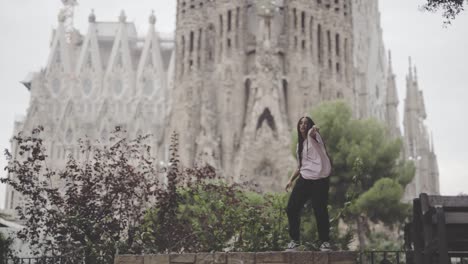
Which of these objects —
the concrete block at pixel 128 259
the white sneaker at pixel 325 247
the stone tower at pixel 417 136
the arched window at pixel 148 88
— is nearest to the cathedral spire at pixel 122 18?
the arched window at pixel 148 88

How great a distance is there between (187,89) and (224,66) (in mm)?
2674

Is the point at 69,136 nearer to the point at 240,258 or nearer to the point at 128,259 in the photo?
→ the point at 128,259

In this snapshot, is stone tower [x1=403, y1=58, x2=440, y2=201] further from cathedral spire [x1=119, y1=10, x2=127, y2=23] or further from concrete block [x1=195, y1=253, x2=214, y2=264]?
concrete block [x1=195, y1=253, x2=214, y2=264]

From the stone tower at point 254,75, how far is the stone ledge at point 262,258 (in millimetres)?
26876

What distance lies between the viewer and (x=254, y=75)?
3531 cm

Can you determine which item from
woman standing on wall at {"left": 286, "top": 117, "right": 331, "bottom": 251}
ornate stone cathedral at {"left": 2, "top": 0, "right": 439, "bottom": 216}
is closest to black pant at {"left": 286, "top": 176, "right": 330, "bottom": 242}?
woman standing on wall at {"left": 286, "top": 117, "right": 331, "bottom": 251}

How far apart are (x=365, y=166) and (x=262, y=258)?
1783cm

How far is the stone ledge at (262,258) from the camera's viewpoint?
6277 millimetres

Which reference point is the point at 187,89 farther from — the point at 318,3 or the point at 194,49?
the point at 318,3

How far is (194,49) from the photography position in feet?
123

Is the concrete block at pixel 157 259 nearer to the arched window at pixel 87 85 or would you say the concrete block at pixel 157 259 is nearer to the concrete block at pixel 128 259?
the concrete block at pixel 128 259

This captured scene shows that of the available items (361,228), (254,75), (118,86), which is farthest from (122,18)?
(361,228)

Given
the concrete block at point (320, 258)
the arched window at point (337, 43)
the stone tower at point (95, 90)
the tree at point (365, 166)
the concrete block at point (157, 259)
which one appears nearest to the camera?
the concrete block at point (320, 258)

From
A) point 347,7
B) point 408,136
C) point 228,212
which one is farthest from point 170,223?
point 408,136
